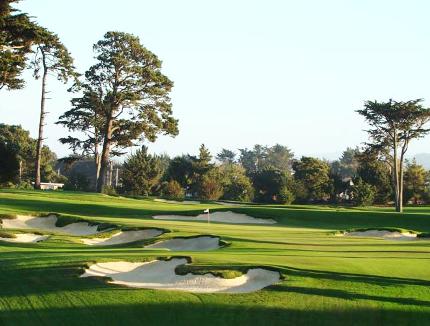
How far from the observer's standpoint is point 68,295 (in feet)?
41.8

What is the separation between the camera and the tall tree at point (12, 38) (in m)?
37.7

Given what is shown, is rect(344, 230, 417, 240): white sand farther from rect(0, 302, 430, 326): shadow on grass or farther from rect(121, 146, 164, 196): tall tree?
rect(121, 146, 164, 196): tall tree

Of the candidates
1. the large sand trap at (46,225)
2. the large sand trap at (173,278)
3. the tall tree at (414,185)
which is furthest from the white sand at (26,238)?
the tall tree at (414,185)

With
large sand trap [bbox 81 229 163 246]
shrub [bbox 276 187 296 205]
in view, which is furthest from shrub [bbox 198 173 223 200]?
large sand trap [bbox 81 229 163 246]

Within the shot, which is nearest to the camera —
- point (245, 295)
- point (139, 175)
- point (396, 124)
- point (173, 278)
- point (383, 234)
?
point (245, 295)

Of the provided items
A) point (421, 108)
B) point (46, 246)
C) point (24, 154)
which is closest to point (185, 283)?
point (46, 246)

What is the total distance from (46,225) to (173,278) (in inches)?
708

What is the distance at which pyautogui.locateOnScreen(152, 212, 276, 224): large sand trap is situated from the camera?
122 ft

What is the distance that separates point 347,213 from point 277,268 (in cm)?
2549

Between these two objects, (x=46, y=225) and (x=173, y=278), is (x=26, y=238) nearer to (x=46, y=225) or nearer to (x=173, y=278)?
(x=46, y=225)

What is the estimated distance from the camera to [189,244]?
23.1 metres

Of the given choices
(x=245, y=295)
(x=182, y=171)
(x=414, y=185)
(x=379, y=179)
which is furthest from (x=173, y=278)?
(x=414, y=185)

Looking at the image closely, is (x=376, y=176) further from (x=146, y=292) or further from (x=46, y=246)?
(x=146, y=292)

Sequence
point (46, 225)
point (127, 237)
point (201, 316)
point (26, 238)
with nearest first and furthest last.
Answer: point (201, 316), point (26, 238), point (127, 237), point (46, 225)
